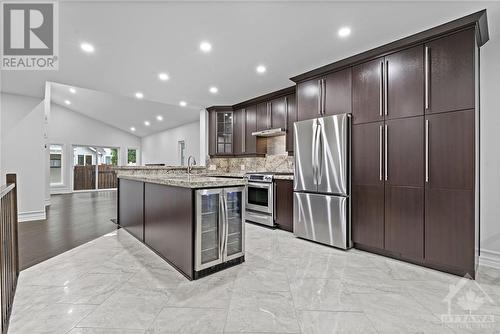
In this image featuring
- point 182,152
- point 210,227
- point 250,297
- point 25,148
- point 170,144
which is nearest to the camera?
point 250,297

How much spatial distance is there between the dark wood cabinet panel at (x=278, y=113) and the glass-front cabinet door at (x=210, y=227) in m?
2.60

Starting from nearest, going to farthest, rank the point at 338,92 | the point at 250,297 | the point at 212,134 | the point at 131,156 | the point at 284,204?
the point at 250,297 → the point at 338,92 → the point at 284,204 → the point at 212,134 → the point at 131,156

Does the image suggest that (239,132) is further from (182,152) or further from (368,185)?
(182,152)

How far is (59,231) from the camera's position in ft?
13.1

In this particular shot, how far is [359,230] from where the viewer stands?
315 centimetres

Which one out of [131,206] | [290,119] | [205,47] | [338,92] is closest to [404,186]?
[338,92]

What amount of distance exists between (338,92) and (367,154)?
38.0 inches

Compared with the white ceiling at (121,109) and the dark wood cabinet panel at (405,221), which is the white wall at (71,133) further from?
the dark wood cabinet panel at (405,221)

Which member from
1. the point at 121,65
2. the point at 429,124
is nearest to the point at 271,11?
the point at 429,124

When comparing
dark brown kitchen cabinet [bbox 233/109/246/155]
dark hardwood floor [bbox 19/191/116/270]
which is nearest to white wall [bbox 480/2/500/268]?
dark brown kitchen cabinet [bbox 233/109/246/155]

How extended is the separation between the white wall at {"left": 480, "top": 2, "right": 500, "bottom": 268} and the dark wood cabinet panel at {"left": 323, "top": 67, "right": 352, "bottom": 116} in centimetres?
142

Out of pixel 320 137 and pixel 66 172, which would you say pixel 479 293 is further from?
pixel 66 172

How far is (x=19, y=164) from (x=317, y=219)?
18.7 ft

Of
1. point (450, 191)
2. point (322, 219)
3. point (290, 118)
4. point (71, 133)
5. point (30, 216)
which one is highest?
point (71, 133)
